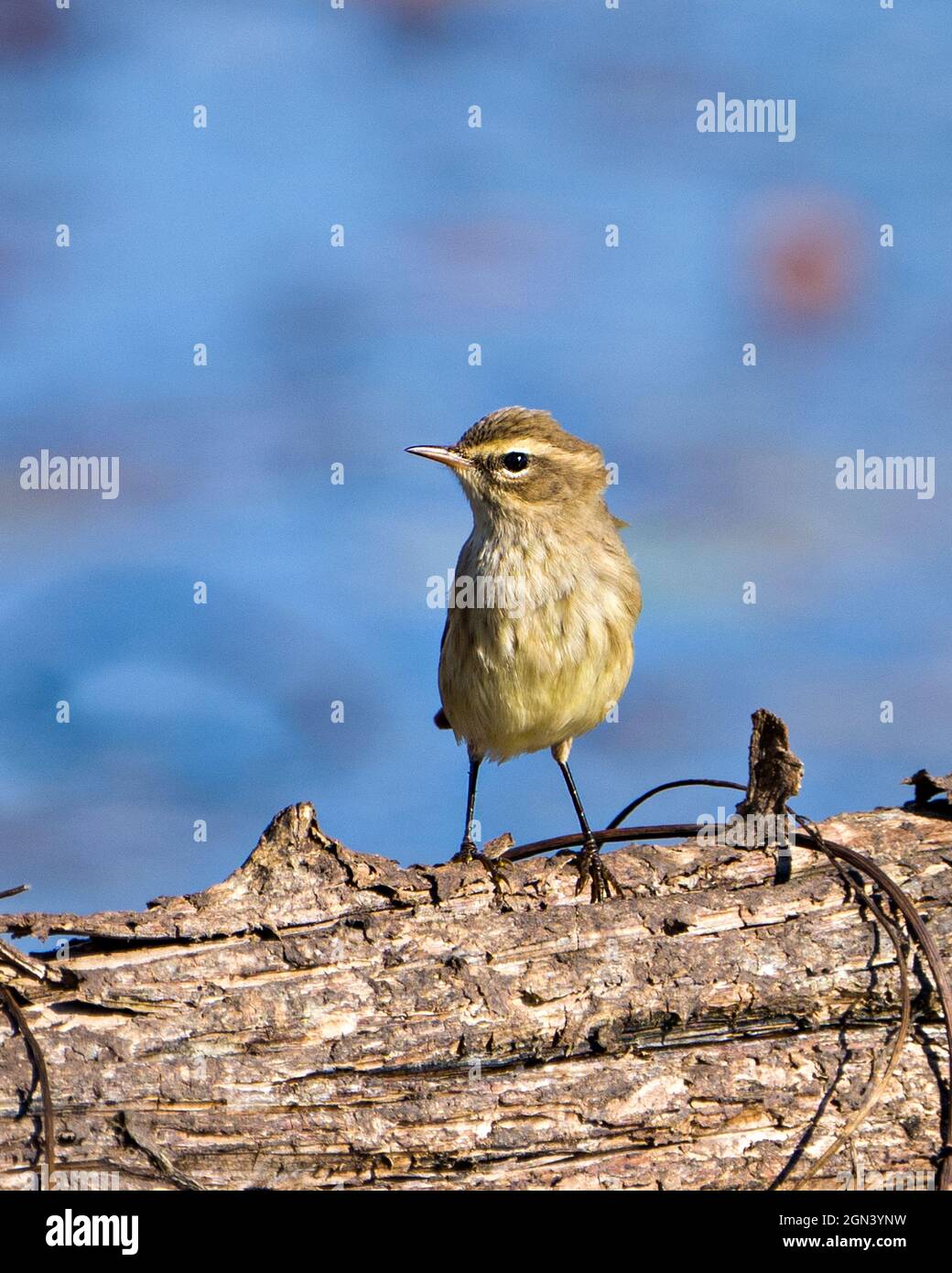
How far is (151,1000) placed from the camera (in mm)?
5164

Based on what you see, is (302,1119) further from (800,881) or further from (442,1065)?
(800,881)

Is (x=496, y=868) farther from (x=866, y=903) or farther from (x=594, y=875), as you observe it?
(x=866, y=903)

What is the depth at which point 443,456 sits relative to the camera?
7.23m

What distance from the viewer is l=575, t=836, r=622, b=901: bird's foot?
5723 millimetres

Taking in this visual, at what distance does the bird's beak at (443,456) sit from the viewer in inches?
285

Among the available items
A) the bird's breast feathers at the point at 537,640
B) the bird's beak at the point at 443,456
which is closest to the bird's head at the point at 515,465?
the bird's beak at the point at 443,456

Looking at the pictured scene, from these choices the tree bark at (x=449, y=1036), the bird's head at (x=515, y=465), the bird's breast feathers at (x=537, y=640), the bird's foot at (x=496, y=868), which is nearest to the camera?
the tree bark at (x=449, y=1036)

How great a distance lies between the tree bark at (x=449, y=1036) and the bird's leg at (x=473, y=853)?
0.07m

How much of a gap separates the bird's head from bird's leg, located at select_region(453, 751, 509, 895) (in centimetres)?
144

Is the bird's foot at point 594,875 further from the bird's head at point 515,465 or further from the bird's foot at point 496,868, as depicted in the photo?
the bird's head at point 515,465

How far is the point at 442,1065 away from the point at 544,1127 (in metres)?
0.45

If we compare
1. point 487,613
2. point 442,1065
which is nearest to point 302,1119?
point 442,1065

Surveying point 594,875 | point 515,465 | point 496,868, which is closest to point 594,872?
point 594,875

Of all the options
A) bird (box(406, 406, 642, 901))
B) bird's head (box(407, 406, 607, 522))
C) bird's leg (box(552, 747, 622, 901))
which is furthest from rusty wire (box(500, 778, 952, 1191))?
bird's head (box(407, 406, 607, 522))
